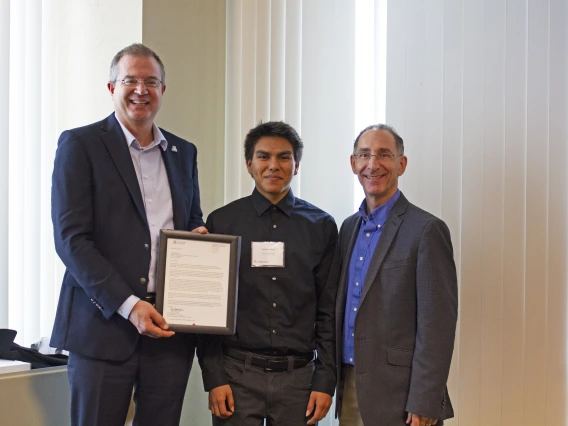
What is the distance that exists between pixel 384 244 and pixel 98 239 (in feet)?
3.19

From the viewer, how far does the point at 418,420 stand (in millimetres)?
1959

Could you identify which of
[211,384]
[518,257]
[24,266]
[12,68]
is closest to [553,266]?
[518,257]

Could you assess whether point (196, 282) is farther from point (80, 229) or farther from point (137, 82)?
point (137, 82)

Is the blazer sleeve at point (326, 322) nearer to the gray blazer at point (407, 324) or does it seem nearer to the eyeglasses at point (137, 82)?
the gray blazer at point (407, 324)

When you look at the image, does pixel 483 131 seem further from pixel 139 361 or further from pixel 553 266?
pixel 139 361

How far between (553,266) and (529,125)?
0.62 meters

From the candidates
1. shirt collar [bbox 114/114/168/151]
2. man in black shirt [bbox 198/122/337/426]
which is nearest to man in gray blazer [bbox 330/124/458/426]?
man in black shirt [bbox 198/122/337/426]

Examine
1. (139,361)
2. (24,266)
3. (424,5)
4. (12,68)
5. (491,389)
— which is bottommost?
(491,389)

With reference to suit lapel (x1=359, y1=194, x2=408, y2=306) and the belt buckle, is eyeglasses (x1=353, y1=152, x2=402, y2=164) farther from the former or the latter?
the belt buckle

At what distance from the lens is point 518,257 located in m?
2.63

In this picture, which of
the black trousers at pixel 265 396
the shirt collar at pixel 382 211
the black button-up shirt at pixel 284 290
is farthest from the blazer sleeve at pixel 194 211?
the shirt collar at pixel 382 211

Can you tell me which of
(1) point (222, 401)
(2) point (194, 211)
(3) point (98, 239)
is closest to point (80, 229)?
(3) point (98, 239)

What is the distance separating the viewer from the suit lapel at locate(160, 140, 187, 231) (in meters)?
2.14

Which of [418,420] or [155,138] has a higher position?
[155,138]
